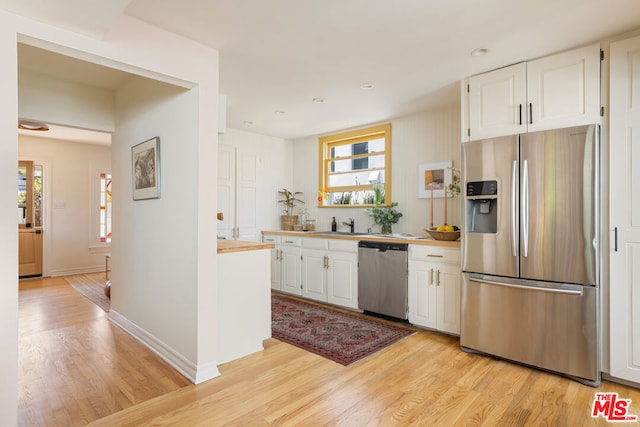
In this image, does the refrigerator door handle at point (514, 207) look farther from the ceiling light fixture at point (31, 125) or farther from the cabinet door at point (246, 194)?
the ceiling light fixture at point (31, 125)

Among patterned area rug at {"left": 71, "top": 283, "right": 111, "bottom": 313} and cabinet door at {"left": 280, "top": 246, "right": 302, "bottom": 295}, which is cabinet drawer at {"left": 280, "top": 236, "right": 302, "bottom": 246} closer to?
cabinet door at {"left": 280, "top": 246, "right": 302, "bottom": 295}

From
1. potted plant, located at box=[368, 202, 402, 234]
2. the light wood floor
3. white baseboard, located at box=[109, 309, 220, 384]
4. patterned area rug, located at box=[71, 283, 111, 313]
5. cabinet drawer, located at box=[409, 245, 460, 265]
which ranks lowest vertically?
the light wood floor

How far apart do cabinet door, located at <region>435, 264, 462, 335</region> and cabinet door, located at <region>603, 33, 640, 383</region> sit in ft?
3.60

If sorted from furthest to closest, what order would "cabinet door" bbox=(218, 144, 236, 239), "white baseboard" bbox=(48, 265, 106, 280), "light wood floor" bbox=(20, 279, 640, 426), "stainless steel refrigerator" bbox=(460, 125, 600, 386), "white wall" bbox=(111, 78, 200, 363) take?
"white baseboard" bbox=(48, 265, 106, 280) → "cabinet door" bbox=(218, 144, 236, 239) → "white wall" bbox=(111, 78, 200, 363) → "stainless steel refrigerator" bbox=(460, 125, 600, 386) → "light wood floor" bbox=(20, 279, 640, 426)

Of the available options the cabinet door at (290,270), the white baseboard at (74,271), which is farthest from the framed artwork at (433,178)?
the white baseboard at (74,271)

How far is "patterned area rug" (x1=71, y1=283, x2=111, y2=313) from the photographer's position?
4.33m

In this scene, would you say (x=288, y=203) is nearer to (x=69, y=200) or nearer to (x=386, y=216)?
(x=386, y=216)

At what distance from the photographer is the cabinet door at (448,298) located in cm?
316

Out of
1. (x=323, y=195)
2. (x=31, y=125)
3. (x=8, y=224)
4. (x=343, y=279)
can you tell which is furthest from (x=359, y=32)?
(x=31, y=125)

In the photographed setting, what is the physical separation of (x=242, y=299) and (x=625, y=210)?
112 inches

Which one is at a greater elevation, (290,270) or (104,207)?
(104,207)

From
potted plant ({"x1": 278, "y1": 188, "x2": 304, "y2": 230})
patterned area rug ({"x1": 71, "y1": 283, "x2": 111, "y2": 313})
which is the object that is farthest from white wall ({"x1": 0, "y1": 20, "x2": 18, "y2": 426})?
potted plant ({"x1": 278, "y1": 188, "x2": 304, "y2": 230})

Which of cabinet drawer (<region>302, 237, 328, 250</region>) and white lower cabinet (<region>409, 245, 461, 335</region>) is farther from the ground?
cabinet drawer (<region>302, 237, 328, 250</region>)

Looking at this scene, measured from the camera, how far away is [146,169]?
2912 mm
